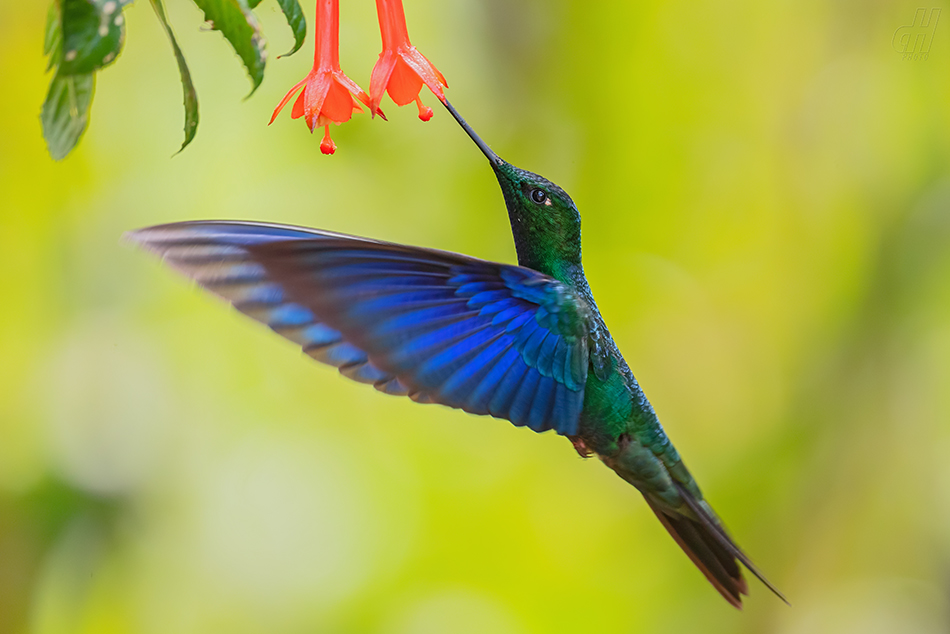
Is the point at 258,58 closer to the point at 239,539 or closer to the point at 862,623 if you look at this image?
the point at 239,539

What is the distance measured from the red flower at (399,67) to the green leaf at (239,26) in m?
0.33

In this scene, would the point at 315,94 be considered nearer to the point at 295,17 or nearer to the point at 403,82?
the point at 403,82

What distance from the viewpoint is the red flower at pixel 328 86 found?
944 mm

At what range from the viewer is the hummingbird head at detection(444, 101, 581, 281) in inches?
44.7

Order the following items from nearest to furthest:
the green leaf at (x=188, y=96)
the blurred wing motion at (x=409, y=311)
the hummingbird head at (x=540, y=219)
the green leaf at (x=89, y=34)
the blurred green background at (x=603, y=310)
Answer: the green leaf at (x=89, y=34) < the green leaf at (x=188, y=96) < the blurred wing motion at (x=409, y=311) < the hummingbird head at (x=540, y=219) < the blurred green background at (x=603, y=310)

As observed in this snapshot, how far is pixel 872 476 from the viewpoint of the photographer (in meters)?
2.97

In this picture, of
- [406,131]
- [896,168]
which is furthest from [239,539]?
[896,168]

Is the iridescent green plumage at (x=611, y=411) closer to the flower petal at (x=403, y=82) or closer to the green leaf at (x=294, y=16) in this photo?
the flower petal at (x=403, y=82)

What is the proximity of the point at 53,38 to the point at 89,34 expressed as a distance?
88mm

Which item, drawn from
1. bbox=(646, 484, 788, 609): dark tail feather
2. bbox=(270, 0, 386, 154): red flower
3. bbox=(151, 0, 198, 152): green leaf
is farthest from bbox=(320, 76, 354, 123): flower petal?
bbox=(646, 484, 788, 609): dark tail feather

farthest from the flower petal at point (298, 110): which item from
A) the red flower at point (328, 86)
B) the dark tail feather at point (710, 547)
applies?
the dark tail feather at point (710, 547)

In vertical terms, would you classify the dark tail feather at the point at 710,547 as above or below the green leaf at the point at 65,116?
below

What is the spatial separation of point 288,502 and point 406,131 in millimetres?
1412

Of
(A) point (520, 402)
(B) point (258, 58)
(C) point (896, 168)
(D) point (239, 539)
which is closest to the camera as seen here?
(B) point (258, 58)
